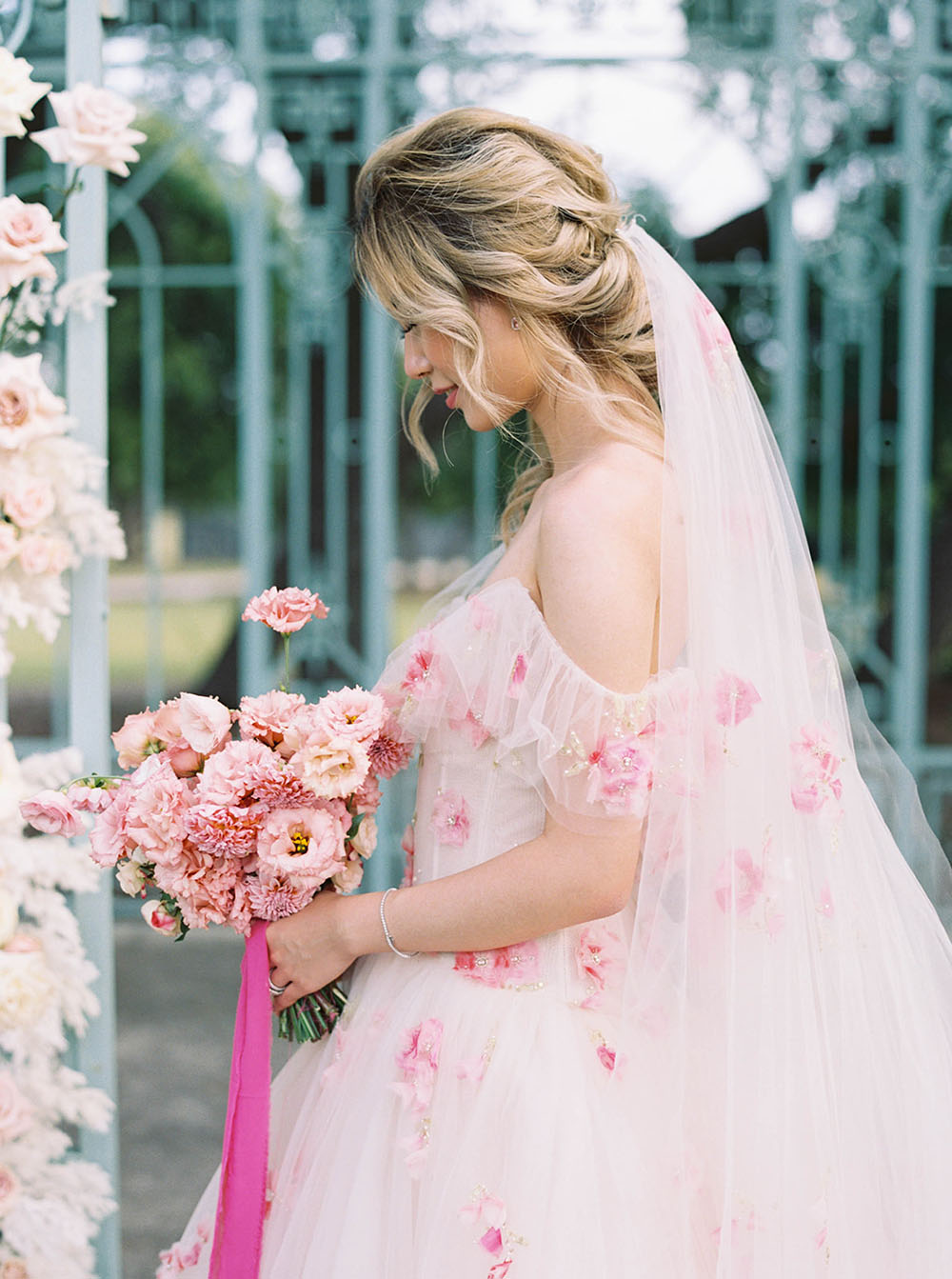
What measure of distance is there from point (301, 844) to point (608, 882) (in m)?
0.34

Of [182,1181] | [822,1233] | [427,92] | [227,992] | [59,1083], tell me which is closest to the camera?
[822,1233]

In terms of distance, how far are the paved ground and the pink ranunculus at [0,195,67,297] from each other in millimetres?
2002

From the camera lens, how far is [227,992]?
436cm

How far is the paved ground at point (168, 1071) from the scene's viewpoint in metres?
2.91

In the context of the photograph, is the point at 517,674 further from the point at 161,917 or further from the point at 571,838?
the point at 161,917

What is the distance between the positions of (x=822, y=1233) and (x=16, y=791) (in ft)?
3.96

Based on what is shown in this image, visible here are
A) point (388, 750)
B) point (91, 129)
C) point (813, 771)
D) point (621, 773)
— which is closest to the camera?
point (621, 773)

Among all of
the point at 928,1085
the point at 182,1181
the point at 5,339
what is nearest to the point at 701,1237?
the point at 928,1085

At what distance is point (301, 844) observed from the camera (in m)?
1.40

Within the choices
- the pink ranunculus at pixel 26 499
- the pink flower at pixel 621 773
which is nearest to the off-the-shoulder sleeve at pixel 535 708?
the pink flower at pixel 621 773

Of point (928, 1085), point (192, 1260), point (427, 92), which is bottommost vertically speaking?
point (192, 1260)

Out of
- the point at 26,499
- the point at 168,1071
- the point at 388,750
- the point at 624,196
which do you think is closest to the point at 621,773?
the point at 388,750

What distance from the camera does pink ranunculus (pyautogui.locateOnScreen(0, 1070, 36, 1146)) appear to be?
5.97 feet

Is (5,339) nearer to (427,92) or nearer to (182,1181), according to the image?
(182,1181)
